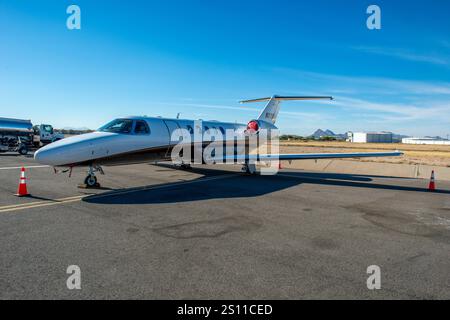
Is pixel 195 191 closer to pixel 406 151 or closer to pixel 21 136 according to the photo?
pixel 21 136

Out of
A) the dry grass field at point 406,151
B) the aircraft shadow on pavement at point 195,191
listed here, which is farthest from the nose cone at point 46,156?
the dry grass field at point 406,151

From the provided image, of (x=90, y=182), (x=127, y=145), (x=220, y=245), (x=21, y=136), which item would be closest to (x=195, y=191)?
(x=127, y=145)

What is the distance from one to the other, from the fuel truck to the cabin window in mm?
20515

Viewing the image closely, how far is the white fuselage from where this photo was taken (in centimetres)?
918

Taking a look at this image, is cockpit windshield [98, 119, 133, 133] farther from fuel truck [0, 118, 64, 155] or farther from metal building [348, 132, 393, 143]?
metal building [348, 132, 393, 143]

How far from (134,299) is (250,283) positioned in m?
1.40

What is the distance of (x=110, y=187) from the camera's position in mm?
10781

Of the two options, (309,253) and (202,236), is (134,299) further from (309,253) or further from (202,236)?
(309,253)

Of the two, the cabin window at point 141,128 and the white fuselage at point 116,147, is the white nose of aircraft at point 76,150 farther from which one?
the cabin window at point 141,128

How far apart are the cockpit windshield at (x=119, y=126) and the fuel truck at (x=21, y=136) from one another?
20500 millimetres

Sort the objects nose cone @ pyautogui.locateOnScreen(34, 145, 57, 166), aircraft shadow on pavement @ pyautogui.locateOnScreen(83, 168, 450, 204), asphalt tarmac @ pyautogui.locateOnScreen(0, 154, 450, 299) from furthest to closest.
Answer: nose cone @ pyautogui.locateOnScreen(34, 145, 57, 166) → aircraft shadow on pavement @ pyautogui.locateOnScreen(83, 168, 450, 204) → asphalt tarmac @ pyautogui.locateOnScreen(0, 154, 450, 299)

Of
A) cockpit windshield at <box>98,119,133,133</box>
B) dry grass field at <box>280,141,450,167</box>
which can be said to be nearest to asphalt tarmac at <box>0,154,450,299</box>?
cockpit windshield at <box>98,119,133,133</box>

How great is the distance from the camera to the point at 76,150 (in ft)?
30.9
